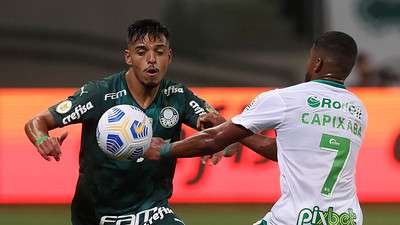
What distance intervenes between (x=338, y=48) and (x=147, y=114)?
1.56 metres

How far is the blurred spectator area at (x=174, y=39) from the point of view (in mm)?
22344

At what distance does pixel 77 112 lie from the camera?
22.9ft

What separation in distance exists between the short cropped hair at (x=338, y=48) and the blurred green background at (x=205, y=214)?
17.6 feet

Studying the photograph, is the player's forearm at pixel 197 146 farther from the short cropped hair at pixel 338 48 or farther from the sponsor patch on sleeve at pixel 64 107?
the sponsor patch on sleeve at pixel 64 107

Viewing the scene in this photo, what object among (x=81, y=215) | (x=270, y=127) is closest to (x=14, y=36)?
(x=81, y=215)

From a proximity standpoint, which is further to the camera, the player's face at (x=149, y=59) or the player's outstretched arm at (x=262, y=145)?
the player's face at (x=149, y=59)

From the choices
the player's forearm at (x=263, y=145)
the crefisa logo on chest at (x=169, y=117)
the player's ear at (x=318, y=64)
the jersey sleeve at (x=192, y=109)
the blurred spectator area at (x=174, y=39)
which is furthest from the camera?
the blurred spectator area at (x=174, y=39)

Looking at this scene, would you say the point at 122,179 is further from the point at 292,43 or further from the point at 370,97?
the point at 292,43

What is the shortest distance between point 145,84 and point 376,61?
1448 centimetres

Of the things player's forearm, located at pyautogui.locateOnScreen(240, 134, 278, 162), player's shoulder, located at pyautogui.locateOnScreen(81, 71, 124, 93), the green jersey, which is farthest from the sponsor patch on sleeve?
player's forearm, located at pyautogui.locateOnScreen(240, 134, 278, 162)

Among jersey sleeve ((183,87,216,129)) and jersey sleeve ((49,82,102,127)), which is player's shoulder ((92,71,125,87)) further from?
jersey sleeve ((183,87,216,129))

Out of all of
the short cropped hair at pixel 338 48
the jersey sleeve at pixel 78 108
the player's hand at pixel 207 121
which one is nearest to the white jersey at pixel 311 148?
the short cropped hair at pixel 338 48

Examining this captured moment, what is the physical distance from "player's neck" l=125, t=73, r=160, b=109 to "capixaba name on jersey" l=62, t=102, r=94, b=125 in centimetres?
29

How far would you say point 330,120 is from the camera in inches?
232
